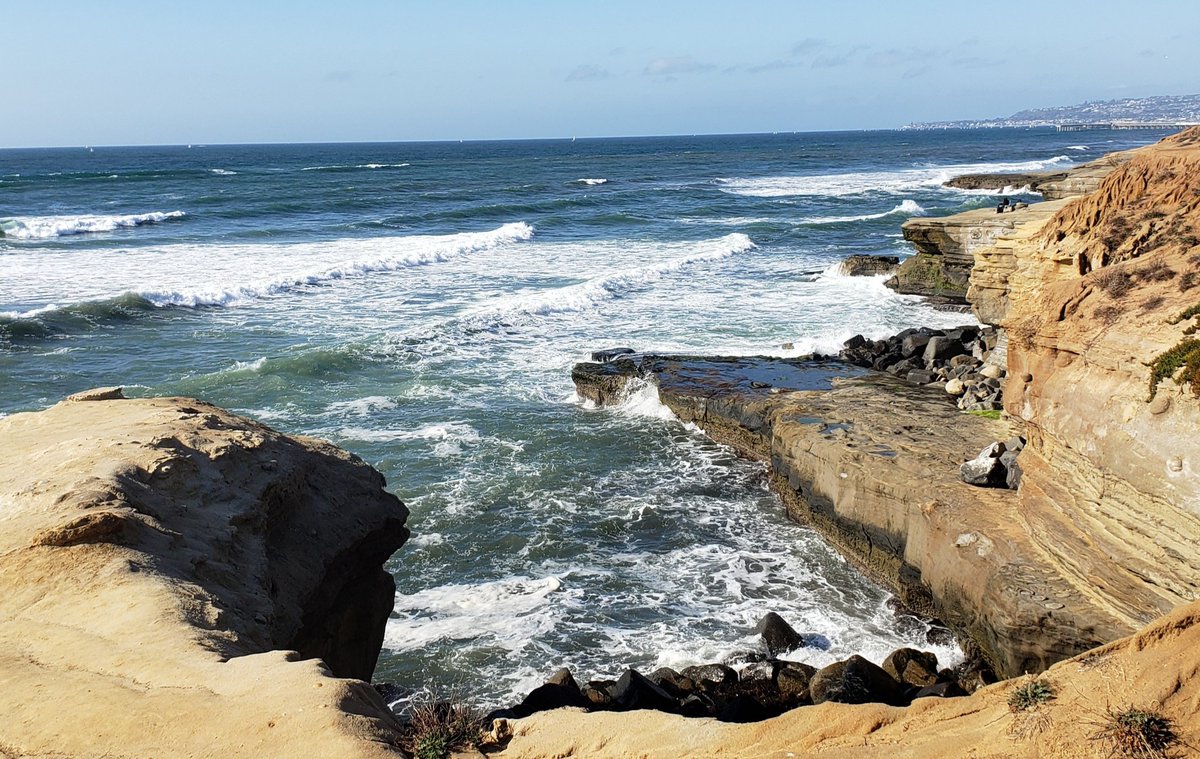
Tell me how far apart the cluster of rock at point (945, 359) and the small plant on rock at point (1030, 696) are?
370 inches

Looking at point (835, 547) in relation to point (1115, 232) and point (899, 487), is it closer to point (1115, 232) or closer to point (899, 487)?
point (899, 487)

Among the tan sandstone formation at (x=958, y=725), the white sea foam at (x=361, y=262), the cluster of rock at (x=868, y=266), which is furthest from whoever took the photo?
the cluster of rock at (x=868, y=266)

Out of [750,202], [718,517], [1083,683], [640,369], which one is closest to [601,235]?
[750,202]

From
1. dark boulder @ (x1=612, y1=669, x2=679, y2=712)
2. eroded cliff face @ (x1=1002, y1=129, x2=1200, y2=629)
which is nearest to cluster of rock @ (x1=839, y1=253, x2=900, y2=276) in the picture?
eroded cliff face @ (x1=1002, y1=129, x2=1200, y2=629)

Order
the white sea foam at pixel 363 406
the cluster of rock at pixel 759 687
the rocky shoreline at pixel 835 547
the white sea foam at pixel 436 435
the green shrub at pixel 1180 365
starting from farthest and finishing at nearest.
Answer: the white sea foam at pixel 363 406
the white sea foam at pixel 436 435
the cluster of rock at pixel 759 687
the green shrub at pixel 1180 365
the rocky shoreline at pixel 835 547

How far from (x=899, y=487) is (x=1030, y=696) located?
6.25 metres

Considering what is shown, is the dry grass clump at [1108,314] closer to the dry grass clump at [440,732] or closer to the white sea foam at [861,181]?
the dry grass clump at [440,732]

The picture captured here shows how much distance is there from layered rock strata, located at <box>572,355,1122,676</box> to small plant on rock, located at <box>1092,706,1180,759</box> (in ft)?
10.7

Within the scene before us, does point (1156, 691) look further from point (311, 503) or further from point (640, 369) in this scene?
point (640, 369)

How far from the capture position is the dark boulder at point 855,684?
28.2 ft

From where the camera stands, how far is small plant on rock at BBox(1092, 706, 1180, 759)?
4836 millimetres

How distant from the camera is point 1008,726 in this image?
5125 mm

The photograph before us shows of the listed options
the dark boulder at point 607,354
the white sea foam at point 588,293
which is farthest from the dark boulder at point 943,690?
the white sea foam at point 588,293

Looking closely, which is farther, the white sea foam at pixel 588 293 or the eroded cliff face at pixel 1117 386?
the white sea foam at pixel 588 293
